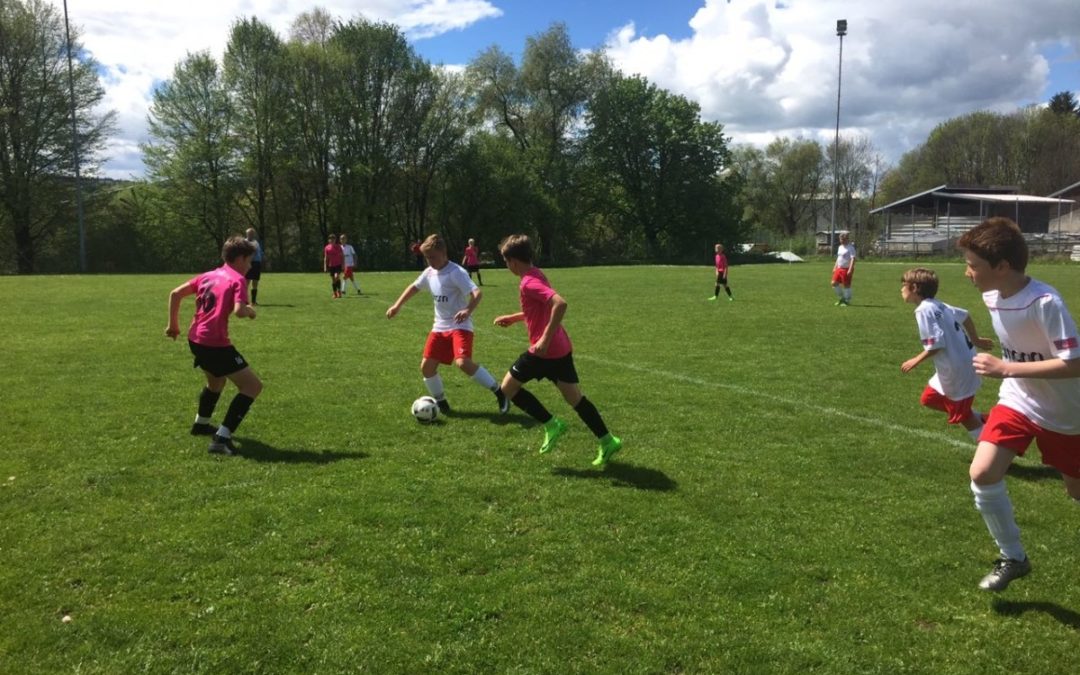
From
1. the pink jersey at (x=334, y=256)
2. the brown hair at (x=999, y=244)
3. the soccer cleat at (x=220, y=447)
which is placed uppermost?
the pink jersey at (x=334, y=256)

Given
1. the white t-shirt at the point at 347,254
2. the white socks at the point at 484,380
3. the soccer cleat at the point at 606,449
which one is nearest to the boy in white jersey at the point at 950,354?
the soccer cleat at the point at 606,449

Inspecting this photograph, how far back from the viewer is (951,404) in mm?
5941

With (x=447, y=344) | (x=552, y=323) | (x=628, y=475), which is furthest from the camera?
(x=447, y=344)

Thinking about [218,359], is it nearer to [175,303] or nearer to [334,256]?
[175,303]

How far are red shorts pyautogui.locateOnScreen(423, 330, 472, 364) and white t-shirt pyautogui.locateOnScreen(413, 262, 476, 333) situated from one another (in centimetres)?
6

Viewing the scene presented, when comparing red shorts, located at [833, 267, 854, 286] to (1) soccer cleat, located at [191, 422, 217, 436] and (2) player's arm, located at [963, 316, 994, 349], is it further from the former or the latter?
(1) soccer cleat, located at [191, 422, 217, 436]

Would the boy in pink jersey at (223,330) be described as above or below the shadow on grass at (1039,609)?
above

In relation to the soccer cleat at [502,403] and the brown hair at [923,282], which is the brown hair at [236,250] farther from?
the brown hair at [923,282]

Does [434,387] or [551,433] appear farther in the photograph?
[434,387]

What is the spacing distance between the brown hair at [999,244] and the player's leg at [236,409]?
5612mm

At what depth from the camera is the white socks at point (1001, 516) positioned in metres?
3.77

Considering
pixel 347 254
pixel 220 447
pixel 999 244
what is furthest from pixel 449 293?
pixel 347 254

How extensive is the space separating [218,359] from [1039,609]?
20.4 ft

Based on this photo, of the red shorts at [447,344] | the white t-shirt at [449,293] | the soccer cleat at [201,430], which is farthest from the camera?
the white t-shirt at [449,293]
